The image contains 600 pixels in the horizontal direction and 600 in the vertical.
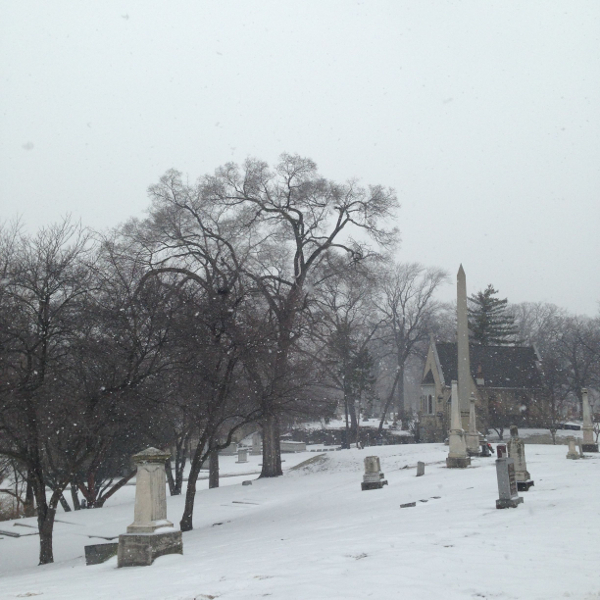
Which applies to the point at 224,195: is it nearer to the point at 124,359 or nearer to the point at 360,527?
the point at 124,359

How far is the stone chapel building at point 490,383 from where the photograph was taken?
49.5 meters

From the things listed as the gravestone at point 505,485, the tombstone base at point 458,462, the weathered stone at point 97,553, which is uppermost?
the gravestone at point 505,485

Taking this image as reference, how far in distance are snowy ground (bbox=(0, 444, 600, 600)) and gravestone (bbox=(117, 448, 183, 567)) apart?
0.21 m

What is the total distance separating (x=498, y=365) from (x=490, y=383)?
7.21ft

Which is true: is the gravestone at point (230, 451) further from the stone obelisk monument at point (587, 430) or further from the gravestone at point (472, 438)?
the stone obelisk monument at point (587, 430)

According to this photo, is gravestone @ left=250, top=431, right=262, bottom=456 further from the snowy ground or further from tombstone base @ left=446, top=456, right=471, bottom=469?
the snowy ground

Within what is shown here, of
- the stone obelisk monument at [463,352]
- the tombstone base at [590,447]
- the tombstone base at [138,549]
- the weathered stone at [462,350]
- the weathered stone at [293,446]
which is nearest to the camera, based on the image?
the tombstone base at [138,549]

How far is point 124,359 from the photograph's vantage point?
16.2 m

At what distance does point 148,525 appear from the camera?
9.76m

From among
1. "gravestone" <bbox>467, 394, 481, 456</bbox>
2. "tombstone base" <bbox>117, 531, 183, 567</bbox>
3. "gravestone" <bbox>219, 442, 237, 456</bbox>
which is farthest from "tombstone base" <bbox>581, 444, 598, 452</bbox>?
"gravestone" <bbox>219, 442, 237, 456</bbox>

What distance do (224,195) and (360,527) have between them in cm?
2174

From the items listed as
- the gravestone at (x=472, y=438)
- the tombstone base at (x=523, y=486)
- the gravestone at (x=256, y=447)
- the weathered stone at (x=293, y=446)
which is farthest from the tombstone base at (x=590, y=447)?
the gravestone at (x=256, y=447)

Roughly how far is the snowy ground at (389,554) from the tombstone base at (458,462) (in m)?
3.17

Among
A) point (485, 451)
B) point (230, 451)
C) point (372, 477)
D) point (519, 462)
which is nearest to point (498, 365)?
point (230, 451)
